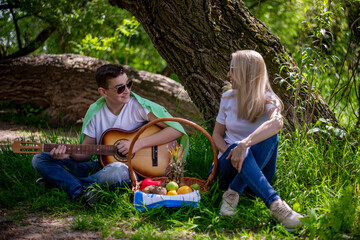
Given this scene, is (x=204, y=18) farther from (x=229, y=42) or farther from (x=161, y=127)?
(x=161, y=127)

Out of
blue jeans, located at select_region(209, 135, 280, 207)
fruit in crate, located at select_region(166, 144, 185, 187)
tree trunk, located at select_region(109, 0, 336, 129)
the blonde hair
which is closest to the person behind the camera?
blue jeans, located at select_region(209, 135, 280, 207)

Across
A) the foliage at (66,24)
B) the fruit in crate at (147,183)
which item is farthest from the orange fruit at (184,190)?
the foliage at (66,24)

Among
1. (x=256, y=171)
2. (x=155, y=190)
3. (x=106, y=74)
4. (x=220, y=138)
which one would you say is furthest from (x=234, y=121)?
(x=106, y=74)

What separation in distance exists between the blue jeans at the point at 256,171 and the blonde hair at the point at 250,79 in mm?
282

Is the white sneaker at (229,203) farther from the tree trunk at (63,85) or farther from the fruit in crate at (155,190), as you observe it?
the tree trunk at (63,85)

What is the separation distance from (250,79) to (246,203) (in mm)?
945

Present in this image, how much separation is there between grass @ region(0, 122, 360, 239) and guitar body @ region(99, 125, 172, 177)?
279mm

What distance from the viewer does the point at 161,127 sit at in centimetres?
356

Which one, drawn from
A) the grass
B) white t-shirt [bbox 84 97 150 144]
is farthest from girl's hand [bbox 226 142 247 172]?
white t-shirt [bbox 84 97 150 144]

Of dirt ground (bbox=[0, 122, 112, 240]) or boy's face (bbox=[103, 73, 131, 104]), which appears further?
boy's face (bbox=[103, 73, 131, 104])

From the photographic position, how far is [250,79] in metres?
2.95

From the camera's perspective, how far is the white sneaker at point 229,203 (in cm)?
278

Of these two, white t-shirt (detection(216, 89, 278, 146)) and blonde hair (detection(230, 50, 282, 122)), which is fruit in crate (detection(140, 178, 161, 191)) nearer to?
white t-shirt (detection(216, 89, 278, 146))

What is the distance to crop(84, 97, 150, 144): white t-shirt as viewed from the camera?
353 centimetres
